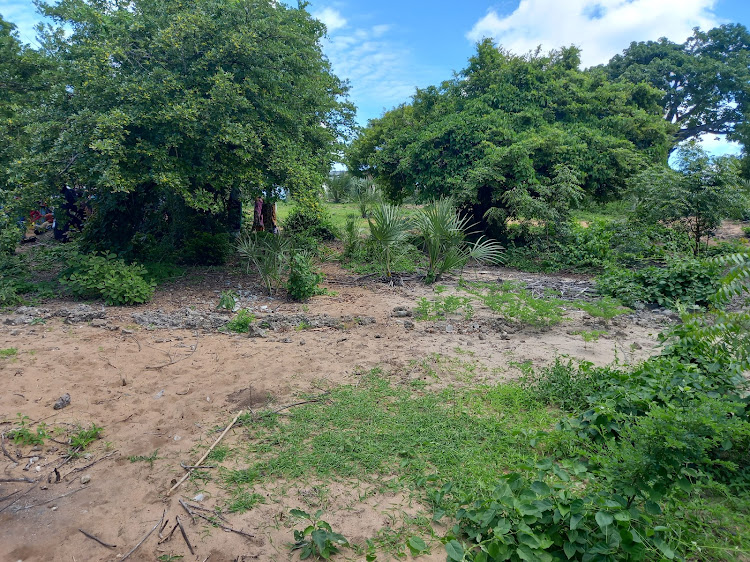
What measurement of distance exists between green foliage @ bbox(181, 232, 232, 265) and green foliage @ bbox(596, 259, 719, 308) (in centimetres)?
773

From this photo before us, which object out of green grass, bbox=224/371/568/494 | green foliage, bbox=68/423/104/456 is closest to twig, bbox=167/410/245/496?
green grass, bbox=224/371/568/494

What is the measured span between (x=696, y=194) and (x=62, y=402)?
415 inches

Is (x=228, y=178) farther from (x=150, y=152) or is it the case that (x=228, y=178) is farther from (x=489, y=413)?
(x=489, y=413)

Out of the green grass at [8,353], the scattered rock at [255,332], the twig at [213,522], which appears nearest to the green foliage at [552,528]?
the twig at [213,522]

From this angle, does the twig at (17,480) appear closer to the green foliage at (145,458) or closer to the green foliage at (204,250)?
the green foliage at (145,458)

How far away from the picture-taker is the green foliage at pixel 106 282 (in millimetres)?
7066

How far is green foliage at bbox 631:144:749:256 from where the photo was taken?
8906 millimetres

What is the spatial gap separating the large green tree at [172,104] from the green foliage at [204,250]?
5.10 feet

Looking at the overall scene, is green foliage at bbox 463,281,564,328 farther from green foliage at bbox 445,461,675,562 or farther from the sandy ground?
green foliage at bbox 445,461,675,562

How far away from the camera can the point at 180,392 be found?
4.15m

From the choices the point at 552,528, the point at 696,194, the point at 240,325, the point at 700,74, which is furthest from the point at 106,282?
the point at 700,74

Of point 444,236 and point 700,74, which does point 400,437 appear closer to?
point 444,236

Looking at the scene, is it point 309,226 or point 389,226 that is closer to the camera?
point 389,226

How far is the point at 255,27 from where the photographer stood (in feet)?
24.7
